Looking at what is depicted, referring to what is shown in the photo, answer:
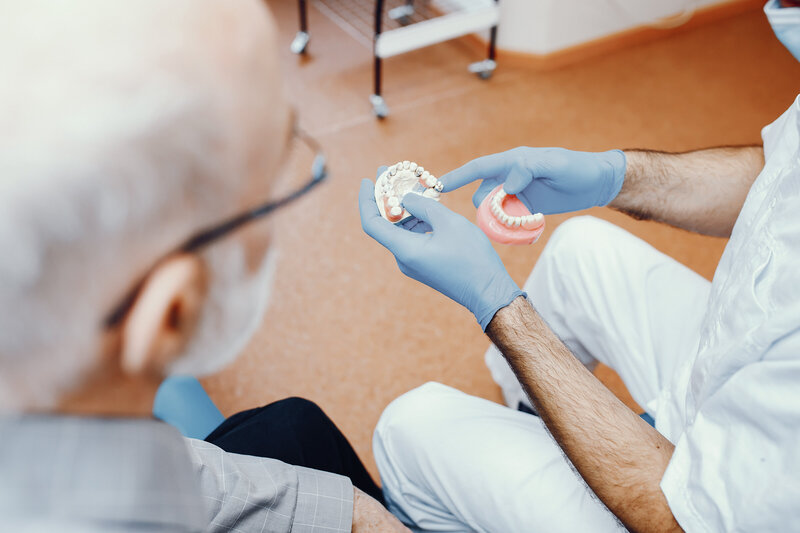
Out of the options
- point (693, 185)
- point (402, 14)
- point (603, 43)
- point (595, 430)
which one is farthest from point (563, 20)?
point (595, 430)

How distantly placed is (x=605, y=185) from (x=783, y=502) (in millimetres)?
584

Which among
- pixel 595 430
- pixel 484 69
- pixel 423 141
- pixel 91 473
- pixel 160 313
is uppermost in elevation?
pixel 160 313

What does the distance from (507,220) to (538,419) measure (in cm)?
31

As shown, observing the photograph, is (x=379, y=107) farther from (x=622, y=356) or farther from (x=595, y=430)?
(x=595, y=430)

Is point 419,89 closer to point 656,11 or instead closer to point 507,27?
point 507,27

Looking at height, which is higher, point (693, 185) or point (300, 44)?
point (693, 185)

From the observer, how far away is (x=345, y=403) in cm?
143

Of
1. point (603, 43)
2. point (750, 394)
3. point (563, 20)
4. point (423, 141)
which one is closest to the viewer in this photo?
point (750, 394)

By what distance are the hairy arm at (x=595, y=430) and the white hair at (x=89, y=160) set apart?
519 millimetres

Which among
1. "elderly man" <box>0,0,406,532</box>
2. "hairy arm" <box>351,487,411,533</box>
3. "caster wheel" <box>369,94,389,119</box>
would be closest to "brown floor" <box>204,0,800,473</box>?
"caster wheel" <box>369,94,389,119</box>

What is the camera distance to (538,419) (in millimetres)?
963

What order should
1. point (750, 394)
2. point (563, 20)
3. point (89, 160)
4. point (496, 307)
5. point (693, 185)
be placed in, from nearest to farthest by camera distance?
point (89, 160), point (750, 394), point (496, 307), point (693, 185), point (563, 20)

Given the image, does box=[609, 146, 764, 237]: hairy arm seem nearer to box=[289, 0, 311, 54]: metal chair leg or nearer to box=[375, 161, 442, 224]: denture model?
box=[375, 161, 442, 224]: denture model

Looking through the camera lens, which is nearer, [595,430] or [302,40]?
[595,430]
